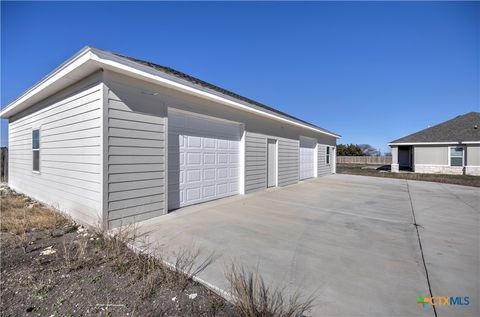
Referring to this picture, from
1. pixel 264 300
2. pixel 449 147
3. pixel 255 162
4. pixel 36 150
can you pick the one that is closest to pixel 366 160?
pixel 449 147

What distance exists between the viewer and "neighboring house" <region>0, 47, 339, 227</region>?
426 centimetres

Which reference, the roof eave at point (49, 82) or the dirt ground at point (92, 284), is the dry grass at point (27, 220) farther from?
the roof eave at point (49, 82)

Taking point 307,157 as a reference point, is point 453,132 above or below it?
above

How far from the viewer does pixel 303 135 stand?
42.8 ft

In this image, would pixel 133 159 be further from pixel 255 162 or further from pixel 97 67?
pixel 255 162

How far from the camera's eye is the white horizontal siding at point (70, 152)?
14.2 feet

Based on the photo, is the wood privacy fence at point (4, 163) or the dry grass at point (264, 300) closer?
the dry grass at point (264, 300)

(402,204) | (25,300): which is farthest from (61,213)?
(402,204)

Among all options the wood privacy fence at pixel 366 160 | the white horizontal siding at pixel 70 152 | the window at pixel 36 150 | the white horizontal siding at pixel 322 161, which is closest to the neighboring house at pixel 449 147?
the white horizontal siding at pixel 322 161

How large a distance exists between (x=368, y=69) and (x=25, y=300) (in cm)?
1579

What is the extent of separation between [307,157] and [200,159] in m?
9.28

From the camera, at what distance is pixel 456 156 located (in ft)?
59.1

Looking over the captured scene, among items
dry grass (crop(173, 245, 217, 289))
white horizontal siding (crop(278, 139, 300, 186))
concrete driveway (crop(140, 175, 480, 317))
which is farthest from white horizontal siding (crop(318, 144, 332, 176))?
dry grass (crop(173, 245, 217, 289))

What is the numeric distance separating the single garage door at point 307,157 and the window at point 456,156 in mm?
12776
